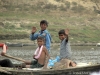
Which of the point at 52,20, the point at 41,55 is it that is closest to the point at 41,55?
the point at 41,55

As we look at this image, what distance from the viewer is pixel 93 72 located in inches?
586

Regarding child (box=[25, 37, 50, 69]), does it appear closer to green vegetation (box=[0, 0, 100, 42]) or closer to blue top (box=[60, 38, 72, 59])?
blue top (box=[60, 38, 72, 59])

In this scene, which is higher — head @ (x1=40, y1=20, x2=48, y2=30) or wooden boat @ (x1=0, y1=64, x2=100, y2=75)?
head @ (x1=40, y1=20, x2=48, y2=30)

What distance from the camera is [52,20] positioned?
81125 millimetres

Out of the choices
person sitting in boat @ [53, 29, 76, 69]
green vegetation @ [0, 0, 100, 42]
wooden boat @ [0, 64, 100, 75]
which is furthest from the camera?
green vegetation @ [0, 0, 100, 42]

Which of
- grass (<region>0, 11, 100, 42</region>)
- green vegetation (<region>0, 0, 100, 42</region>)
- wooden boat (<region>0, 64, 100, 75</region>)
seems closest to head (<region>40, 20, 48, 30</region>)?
wooden boat (<region>0, 64, 100, 75</region>)

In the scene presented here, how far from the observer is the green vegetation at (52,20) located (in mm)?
73375

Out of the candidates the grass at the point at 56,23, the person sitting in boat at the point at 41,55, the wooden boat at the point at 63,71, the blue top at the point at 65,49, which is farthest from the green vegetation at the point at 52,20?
the wooden boat at the point at 63,71

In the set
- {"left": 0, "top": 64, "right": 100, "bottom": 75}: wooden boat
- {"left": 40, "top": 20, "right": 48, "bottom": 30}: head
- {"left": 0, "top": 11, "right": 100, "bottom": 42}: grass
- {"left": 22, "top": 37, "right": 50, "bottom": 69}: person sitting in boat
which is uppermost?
{"left": 40, "top": 20, "right": 48, "bottom": 30}: head

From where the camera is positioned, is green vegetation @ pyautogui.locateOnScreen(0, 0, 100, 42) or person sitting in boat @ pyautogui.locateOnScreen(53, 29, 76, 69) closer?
person sitting in boat @ pyautogui.locateOnScreen(53, 29, 76, 69)

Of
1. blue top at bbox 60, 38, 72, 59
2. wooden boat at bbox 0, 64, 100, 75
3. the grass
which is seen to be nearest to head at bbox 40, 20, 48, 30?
blue top at bbox 60, 38, 72, 59

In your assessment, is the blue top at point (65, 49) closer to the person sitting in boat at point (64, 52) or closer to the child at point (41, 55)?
the person sitting in boat at point (64, 52)

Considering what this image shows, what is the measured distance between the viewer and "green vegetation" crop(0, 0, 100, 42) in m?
73.4

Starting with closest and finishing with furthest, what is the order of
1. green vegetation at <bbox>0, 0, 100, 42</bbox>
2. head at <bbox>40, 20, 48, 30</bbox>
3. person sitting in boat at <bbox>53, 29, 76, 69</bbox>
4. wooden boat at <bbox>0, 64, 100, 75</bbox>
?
wooden boat at <bbox>0, 64, 100, 75</bbox>, person sitting in boat at <bbox>53, 29, 76, 69</bbox>, head at <bbox>40, 20, 48, 30</bbox>, green vegetation at <bbox>0, 0, 100, 42</bbox>
